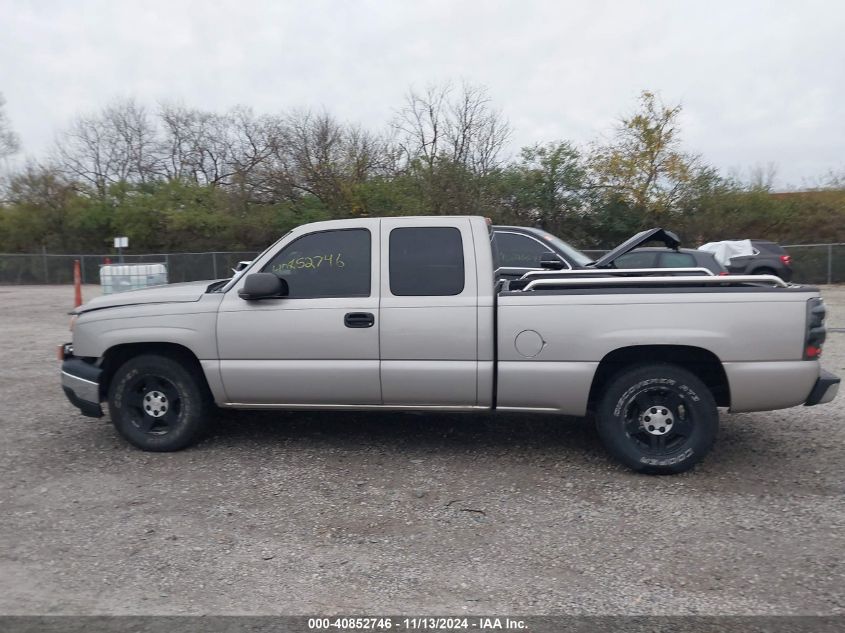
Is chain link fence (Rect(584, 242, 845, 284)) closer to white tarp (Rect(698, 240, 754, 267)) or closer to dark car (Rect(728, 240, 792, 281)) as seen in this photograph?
dark car (Rect(728, 240, 792, 281))

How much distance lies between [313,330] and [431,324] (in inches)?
35.2

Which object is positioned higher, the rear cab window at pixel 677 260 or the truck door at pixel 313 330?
the rear cab window at pixel 677 260

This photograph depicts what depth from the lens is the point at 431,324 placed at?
522cm

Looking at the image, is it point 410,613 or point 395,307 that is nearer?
point 410,613

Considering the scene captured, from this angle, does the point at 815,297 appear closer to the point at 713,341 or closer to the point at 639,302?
the point at 713,341

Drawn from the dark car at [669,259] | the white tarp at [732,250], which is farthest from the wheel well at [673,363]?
the white tarp at [732,250]

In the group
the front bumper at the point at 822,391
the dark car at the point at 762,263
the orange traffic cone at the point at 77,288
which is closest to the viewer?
the front bumper at the point at 822,391

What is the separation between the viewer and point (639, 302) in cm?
494

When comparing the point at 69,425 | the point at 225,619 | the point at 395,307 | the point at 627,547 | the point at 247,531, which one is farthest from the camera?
the point at 69,425

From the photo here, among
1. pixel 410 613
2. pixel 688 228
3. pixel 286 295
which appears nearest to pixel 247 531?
pixel 410 613

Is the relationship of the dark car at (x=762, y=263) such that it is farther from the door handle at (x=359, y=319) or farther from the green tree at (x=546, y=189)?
the door handle at (x=359, y=319)

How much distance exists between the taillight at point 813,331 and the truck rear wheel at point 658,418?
71 centimetres

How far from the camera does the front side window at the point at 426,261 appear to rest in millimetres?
5316

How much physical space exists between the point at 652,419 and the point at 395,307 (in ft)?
6.66
